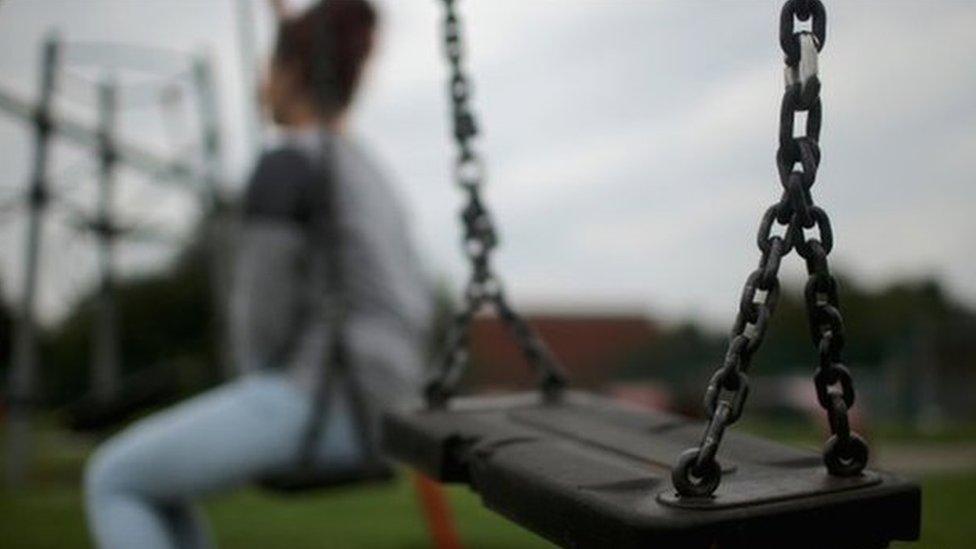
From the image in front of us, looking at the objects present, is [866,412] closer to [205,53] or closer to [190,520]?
[205,53]

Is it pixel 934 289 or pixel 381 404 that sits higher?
pixel 381 404

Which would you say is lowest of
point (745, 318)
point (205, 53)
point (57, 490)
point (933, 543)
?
point (57, 490)

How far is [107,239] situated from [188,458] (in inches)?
140

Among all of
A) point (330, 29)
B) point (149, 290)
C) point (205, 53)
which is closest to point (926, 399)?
point (205, 53)

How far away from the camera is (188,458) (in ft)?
3.70

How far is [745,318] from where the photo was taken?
57cm

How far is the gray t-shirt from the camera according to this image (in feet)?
4.04

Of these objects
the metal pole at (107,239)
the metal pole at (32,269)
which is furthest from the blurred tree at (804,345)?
the metal pole at (32,269)

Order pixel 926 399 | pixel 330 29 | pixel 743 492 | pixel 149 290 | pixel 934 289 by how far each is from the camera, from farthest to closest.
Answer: pixel 149 290, pixel 934 289, pixel 926 399, pixel 330 29, pixel 743 492

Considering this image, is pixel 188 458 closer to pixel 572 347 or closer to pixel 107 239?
pixel 107 239

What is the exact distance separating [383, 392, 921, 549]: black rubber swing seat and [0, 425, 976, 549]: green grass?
1.76 m

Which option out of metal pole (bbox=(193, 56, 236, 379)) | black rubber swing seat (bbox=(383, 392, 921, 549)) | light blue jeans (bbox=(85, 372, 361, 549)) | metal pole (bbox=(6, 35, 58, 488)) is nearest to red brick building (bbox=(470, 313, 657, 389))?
metal pole (bbox=(193, 56, 236, 379))

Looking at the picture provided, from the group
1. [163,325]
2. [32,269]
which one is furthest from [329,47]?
[163,325]

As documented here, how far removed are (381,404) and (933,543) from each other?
7.69 feet
